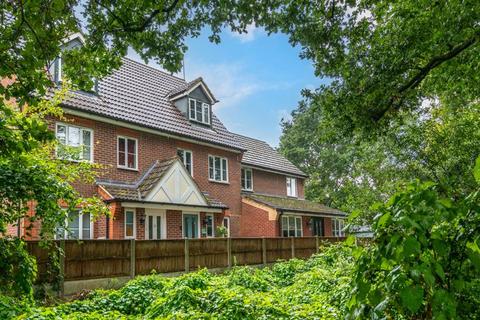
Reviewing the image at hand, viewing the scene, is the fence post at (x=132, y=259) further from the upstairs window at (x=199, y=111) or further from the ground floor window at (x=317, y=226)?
the ground floor window at (x=317, y=226)

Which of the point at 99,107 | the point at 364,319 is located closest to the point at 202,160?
the point at 99,107

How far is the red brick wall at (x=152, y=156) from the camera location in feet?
54.9

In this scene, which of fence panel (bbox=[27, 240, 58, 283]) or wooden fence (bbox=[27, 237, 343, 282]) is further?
wooden fence (bbox=[27, 237, 343, 282])

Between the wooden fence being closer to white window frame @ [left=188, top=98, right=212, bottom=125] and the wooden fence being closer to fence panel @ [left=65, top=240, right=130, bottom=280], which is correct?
fence panel @ [left=65, top=240, right=130, bottom=280]

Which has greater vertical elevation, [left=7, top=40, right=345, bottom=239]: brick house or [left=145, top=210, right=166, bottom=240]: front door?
[left=7, top=40, right=345, bottom=239]: brick house

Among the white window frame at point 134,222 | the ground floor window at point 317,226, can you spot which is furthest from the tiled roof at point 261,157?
the white window frame at point 134,222

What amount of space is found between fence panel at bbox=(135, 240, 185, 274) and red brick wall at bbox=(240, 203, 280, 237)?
10678 mm

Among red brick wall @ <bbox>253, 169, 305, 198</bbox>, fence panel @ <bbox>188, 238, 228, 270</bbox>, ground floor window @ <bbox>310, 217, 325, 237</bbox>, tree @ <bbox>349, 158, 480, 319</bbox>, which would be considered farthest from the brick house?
tree @ <bbox>349, 158, 480, 319</bbox>

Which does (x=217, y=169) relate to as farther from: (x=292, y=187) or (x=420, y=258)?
(x=420, y=258)

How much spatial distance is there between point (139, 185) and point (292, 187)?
15427mm

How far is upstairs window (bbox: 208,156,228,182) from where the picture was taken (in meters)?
22.3

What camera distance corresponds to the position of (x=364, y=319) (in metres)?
2.16

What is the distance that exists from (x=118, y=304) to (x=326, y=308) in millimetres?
4458

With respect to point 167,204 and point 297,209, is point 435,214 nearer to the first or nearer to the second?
point 167,204
